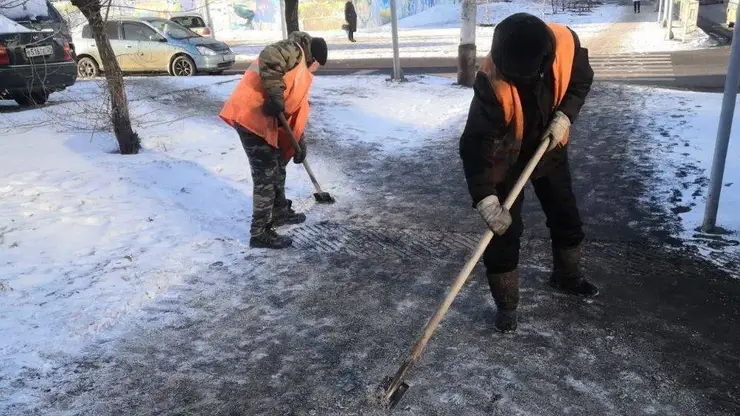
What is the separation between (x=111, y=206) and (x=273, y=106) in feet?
6.03

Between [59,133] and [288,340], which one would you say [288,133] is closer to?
[288,340]

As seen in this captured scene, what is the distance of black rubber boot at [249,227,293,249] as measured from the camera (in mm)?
4426

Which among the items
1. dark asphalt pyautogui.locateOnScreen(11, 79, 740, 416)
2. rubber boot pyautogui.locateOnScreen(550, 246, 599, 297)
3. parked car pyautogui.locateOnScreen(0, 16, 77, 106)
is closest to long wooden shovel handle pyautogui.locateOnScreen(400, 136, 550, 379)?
dark asphalt pyautogui.locateOnScreen(11, 79, 740, 416)

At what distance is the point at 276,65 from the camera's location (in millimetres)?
4078

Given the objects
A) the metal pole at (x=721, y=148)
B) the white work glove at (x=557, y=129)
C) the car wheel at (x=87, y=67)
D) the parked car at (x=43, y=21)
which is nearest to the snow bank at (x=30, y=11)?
the parked car at (x=43, y=21)

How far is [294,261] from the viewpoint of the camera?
4.20m

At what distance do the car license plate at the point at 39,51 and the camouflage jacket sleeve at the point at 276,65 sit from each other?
577 centimetres

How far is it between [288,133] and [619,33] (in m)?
22.0

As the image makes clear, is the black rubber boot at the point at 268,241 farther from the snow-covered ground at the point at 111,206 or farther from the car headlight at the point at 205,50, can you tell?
the car headlight at the point at 205,50

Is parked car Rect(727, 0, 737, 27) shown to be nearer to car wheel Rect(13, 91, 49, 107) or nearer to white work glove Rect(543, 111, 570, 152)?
white work glove Rect(543, 111, 570, 152)

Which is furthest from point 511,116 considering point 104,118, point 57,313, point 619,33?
point 619,33

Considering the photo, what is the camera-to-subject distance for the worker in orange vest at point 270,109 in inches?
162

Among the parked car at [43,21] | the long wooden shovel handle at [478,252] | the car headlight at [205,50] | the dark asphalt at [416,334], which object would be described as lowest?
the dark asphalt at [416,334]

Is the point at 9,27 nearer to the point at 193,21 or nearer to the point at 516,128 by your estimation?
the point at 516,128
